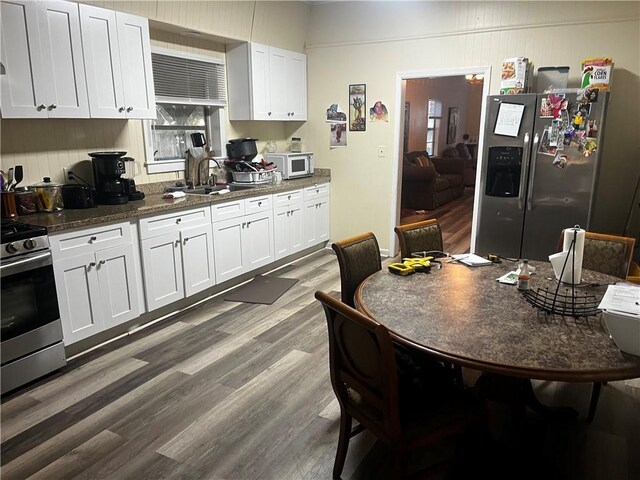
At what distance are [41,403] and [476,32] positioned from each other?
4.78m

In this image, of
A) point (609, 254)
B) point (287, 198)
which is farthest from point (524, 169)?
point (287, 198)

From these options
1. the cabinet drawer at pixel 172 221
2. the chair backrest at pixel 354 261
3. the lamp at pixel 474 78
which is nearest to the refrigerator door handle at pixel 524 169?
the lamp at pixel 474 78

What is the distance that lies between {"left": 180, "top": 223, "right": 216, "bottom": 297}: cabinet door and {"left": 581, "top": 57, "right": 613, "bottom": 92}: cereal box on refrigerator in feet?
11.2

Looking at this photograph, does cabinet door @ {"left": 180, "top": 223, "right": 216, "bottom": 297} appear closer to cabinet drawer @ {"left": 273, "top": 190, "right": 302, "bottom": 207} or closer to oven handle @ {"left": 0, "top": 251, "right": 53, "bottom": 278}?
cabinet drawer @ {"left": 273, "top": 190, "right": 302, "bottom": 207}

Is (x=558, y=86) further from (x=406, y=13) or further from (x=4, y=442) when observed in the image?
(x=4, y=442)

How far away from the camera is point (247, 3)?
4438mm

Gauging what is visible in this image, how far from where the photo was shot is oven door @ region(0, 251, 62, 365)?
2512 mm

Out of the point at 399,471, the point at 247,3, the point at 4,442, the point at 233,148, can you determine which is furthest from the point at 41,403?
the point at 247,3

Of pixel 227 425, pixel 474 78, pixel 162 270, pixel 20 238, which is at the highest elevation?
pixel 474 78

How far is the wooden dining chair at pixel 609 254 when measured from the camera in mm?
2545

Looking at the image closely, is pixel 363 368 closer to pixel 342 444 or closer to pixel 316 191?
pixel 342 444

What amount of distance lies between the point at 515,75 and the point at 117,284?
3.78 metres

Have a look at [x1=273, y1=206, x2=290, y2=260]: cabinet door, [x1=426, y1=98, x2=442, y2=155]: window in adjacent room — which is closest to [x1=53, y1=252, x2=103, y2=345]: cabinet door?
[x1=273, y1=206, x2=290, y2=260]: cabinet door

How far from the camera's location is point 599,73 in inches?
144
